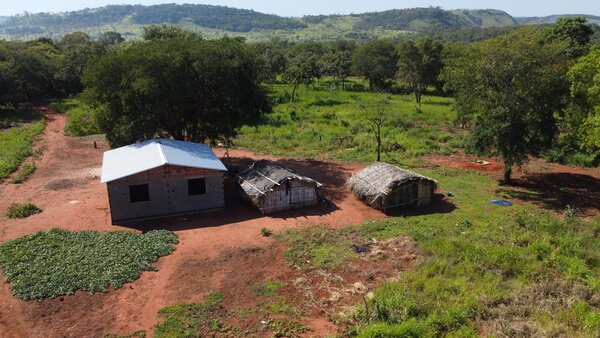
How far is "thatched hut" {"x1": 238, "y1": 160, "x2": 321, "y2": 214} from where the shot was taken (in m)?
21.5

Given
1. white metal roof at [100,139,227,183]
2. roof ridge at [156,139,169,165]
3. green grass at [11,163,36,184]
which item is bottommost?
green grass at [11,163,36,184]

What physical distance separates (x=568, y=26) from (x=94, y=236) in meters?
49.6

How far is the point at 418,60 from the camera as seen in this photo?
192ft

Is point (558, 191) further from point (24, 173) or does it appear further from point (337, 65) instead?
point (337, 65)

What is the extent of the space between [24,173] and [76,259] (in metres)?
14.9

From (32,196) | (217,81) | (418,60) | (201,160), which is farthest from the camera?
(418,60)

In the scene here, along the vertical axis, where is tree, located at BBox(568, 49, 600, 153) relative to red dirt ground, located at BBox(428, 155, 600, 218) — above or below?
above

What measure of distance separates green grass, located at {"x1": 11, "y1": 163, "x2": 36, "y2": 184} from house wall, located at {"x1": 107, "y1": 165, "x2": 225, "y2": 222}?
10.4m

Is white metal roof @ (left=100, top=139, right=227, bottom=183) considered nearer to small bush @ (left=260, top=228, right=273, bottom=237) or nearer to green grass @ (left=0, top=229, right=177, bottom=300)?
green grass @ (left=0, top=229, right=177, bottom=300)

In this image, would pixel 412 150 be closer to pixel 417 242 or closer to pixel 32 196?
pixel 417 242

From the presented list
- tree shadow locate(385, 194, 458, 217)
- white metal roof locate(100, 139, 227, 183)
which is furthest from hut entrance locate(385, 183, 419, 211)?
white metal roof locate(100, 139, 227, 183)

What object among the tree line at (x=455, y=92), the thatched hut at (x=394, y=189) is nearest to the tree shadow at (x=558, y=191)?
the tree line at (x=455, y=92)

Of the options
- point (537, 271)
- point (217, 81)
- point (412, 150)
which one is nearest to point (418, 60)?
point (412, 150)

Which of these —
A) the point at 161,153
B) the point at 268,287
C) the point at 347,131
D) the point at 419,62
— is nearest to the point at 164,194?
the point at 161,153
